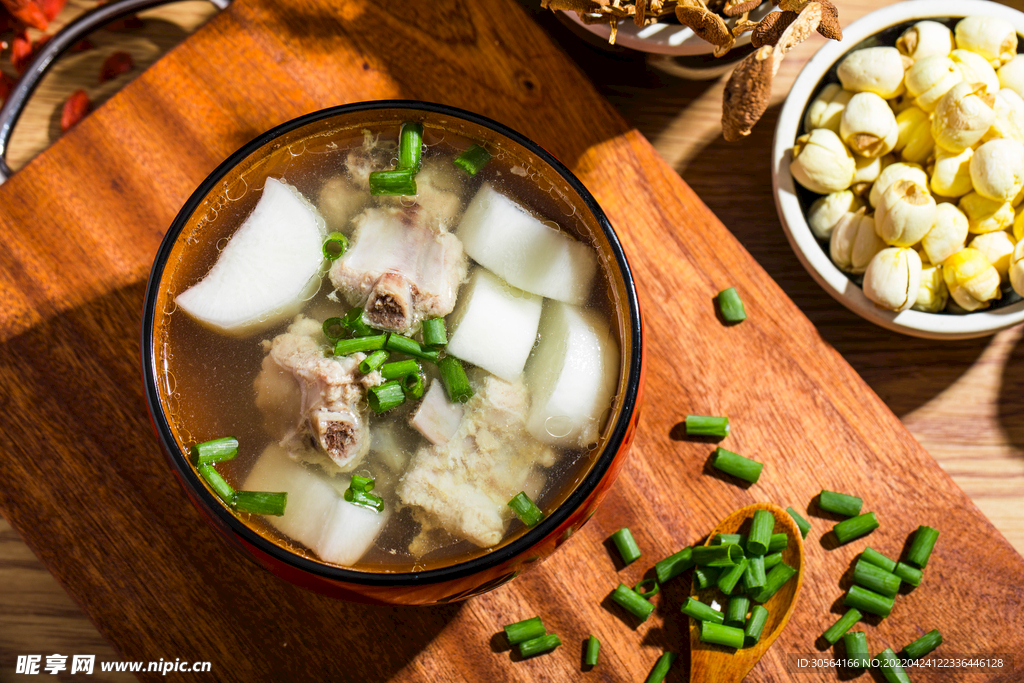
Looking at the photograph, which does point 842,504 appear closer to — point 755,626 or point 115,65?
point 755,626

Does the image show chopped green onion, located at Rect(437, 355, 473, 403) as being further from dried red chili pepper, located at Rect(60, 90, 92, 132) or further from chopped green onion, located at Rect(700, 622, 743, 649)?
dried red chili pepper, located at Rect(60, 90, 92, 132)

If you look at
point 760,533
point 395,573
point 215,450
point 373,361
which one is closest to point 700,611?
point 760,533

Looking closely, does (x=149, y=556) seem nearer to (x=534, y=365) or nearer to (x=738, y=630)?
(x=534, y=365)

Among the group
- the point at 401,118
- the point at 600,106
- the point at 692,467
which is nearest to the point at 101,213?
the point at 401,118

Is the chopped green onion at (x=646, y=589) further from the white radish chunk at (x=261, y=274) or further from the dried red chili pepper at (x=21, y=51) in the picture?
the dried red chili pepper at (x=21, y=51)

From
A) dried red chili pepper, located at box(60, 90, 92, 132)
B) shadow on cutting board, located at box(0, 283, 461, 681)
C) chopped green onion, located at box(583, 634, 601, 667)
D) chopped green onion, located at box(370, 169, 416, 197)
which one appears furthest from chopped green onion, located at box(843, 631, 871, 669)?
dried red chili pepper, located at box(60, 90, 92, 132)

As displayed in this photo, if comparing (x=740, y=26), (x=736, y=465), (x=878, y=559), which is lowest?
(x=878, y=559)
